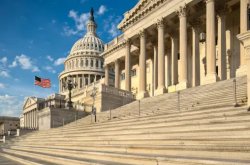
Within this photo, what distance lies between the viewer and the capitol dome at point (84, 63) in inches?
5157

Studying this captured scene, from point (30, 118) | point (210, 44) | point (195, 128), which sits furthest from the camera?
point (30, 118)

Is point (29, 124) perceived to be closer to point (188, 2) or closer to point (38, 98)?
point (38, 98)

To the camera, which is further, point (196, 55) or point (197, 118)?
point (196, 55)

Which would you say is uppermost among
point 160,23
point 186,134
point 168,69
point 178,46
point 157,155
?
point 160,23

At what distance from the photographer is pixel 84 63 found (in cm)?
13462

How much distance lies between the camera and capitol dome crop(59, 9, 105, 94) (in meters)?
131

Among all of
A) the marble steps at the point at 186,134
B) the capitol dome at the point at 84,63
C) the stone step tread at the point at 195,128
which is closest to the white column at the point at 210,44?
the stone step tread at the point at 195,128

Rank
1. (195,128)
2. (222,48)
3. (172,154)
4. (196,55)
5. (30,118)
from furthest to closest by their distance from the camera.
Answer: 1. (30,118)
2. (196,55)
3. (222,48)
4. (195,128)
5. (172,154)

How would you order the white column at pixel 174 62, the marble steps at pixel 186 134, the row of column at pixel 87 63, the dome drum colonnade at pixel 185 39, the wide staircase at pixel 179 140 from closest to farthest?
the wide staircase at pixel 179 140 → the marble steps at pixel 186 134 → the dome drum colonnade at pixel 185 39 → the white column at pixel 174 62 → the row of column at pixel 87 63

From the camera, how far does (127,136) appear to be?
1641 centimetres

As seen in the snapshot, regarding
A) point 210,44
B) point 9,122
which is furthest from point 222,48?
point 9,122

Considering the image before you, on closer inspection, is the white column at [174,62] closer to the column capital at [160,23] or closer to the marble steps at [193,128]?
the column capital at [160,23]

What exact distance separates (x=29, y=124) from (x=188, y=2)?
66.4 metres

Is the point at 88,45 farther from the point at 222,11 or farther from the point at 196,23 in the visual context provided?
the point at 222,11
